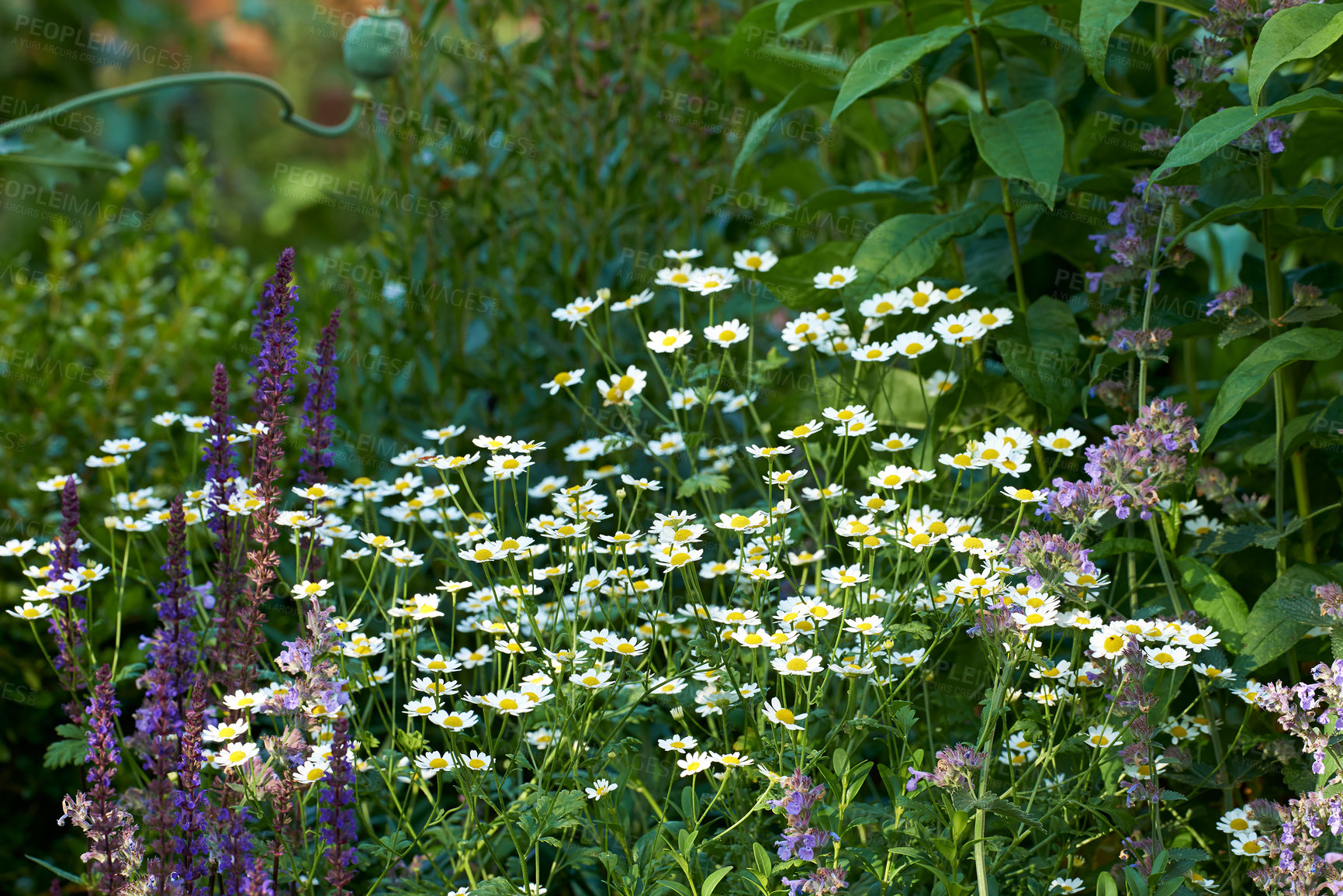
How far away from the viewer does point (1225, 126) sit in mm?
1361

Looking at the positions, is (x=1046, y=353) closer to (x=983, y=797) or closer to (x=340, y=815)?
(x=983, y=797)

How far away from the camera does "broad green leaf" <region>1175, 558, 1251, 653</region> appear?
1.54 metres

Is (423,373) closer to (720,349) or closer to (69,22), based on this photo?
(720,349)

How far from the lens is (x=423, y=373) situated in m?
2.45

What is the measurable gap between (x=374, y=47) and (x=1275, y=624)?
199cm

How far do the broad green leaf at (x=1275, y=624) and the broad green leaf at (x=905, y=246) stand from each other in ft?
2.25

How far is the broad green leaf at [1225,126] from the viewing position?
51.3 inches

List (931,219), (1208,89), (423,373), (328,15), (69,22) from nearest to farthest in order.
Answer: (1208,89), (931,219), (423,373), (328,15), (69,22)

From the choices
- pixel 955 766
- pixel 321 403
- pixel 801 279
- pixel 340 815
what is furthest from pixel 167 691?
pixel 801 279

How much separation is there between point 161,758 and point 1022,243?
1657 mm

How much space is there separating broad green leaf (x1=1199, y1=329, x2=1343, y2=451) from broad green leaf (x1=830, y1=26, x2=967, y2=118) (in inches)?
25.2

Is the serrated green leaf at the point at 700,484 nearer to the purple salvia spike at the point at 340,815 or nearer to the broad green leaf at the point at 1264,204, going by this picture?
the purple salvia spike at the point at 340,815

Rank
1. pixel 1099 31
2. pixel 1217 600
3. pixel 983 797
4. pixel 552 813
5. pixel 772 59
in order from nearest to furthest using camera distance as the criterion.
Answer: pixel 983 797 → pixel 552 813 → pixel 1099 31 → pixel 1217 600 → pixel 772 59

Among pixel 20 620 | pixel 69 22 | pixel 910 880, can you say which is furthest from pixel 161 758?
pixel 69 22
